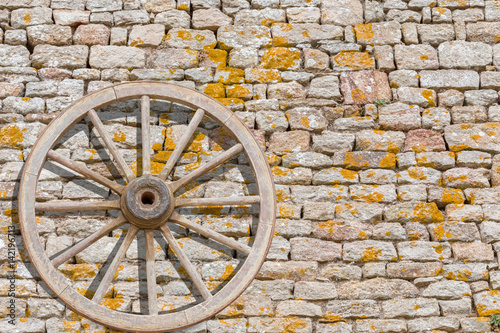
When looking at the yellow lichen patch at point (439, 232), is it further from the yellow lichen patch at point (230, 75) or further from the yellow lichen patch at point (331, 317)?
the yellow lichen patch at point (230, 75)

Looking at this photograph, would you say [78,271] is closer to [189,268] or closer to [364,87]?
[189,268]

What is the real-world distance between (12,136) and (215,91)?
4.42 ft

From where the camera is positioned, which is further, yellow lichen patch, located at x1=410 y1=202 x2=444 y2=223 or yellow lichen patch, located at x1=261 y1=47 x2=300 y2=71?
yellow lichen patch, located at x1=261 y1=47 x2=300 y2=71

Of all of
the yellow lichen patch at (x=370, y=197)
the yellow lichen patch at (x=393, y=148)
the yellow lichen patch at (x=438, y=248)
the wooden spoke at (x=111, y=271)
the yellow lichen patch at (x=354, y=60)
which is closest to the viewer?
A: the wooden spoke at (x=111, y=271)

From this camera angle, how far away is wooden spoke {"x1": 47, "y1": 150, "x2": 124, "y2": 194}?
11.3 ft

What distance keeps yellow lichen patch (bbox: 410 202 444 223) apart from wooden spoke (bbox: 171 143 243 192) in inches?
46.7

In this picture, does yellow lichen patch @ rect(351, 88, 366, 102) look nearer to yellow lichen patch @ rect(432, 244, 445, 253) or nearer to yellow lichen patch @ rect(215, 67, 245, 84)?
yellow lichen patch @ rect(215, 67, 245, 84)

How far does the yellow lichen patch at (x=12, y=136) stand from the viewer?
369 centimetres

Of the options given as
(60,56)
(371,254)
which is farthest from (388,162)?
(60,56)

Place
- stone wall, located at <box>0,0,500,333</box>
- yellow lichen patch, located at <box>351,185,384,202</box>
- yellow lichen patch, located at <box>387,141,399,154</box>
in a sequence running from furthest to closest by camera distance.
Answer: yellow lichen patch, located at <box>387,141,399,154</box> → yellow lichen patch, located at <box>351,185,384,202</box> → stone wall, located at <box>0,0,500,333</box>

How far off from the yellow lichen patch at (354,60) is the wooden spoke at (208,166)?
1.01 metres

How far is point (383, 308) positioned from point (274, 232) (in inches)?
31.5

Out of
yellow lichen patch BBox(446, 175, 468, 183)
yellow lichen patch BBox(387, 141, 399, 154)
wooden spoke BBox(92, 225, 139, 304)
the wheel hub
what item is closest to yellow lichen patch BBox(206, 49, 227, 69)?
the wheel hub

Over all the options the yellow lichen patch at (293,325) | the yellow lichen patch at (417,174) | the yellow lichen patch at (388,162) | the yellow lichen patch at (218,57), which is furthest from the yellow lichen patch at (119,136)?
the yellow lichen patch at (417,174)
